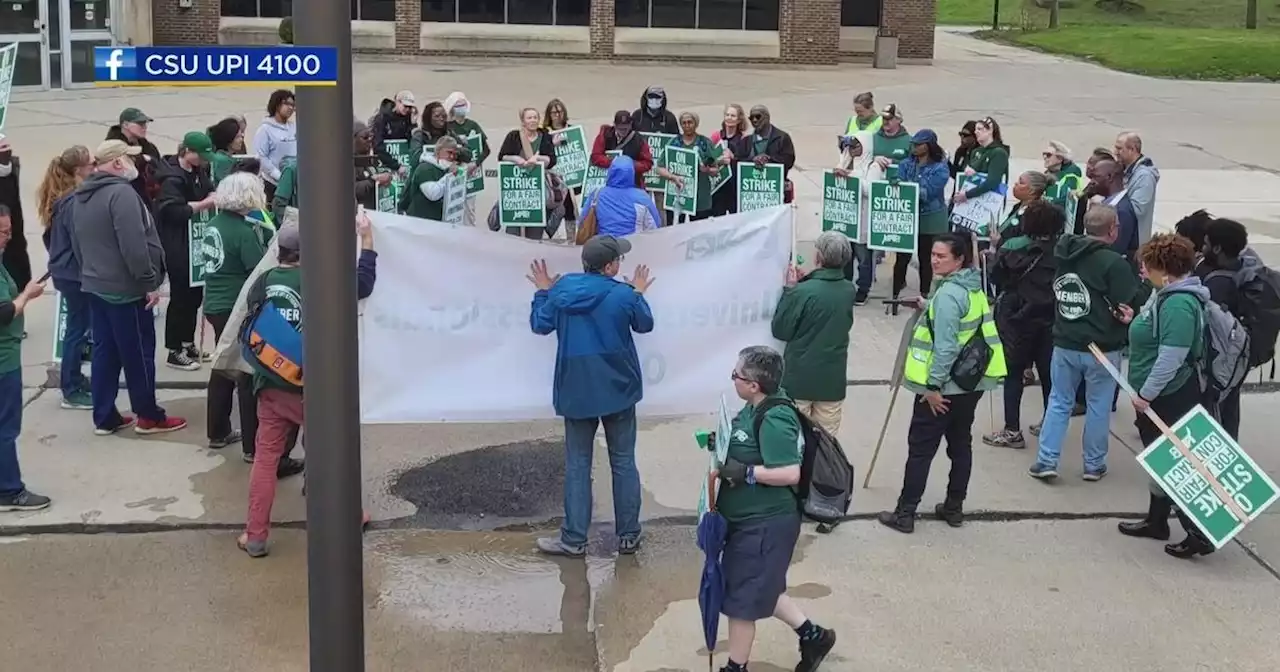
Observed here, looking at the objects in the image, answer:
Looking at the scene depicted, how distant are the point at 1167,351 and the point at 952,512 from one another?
1.39 m

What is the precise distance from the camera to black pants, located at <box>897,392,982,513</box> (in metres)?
6.95

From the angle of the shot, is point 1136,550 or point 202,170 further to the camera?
point 202,170

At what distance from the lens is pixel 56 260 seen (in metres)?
8.11

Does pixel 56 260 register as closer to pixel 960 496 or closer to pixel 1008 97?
pixel 960 496

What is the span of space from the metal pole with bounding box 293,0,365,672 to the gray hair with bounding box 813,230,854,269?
11.9 feet

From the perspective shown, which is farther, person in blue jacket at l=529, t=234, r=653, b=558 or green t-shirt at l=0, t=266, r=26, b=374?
green t-shirt at l=0, t=266, r=26, b=374

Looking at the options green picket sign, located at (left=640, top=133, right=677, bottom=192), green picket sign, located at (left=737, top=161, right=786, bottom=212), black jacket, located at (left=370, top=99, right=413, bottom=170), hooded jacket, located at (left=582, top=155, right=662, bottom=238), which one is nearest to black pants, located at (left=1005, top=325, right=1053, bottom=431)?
hooded jacket, located at (left=582, top=155, right=662, bottom=238)

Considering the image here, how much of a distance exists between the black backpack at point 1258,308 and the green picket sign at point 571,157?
688 centimetres

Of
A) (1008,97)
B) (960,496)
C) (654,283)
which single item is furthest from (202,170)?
(1008,97)

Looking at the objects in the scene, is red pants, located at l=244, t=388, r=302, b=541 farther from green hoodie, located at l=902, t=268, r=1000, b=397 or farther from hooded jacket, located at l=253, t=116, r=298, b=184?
hooded jacket, located at l=253, t=116, r=298, b=184

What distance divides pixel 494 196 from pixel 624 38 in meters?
18.1

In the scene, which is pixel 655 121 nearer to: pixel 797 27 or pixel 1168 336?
Answer: pixel 1168 336

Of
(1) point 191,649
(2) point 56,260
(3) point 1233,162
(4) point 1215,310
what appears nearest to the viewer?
(1) point 191,649

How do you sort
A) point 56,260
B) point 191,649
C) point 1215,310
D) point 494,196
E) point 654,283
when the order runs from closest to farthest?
point 191,649
point 1215,310
point 654,283
point 56,260
point 494,196
